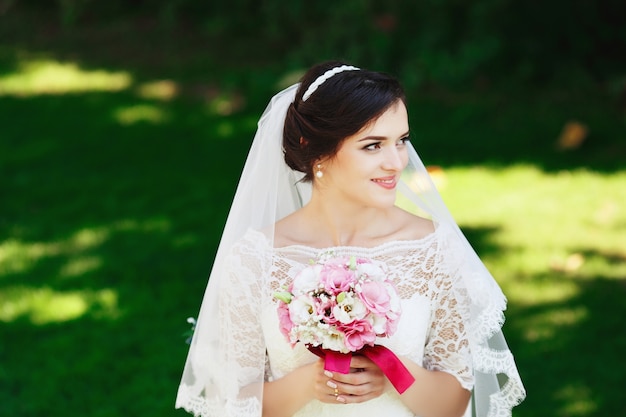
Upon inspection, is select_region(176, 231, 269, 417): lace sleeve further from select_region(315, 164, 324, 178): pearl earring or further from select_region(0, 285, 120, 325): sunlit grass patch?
select_region(0, 285, 120, 325): sunlit grass patch

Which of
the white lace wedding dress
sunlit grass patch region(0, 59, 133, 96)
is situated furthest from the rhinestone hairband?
sunlit grass patch region(0, 59, 133, 96)

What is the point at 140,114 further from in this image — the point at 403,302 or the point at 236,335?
the point at 403,302

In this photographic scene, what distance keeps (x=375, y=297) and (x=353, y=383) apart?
0.35 meters

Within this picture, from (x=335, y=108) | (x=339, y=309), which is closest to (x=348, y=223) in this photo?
(x=335, y=108)

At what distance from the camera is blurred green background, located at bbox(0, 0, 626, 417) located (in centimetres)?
553

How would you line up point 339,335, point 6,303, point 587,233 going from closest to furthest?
point 339,335
point 6,303
point 587,233

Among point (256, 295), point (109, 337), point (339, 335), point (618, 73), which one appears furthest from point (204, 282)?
point (618, 73)

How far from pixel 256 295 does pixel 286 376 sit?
29 cm

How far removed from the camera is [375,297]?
2.77 m

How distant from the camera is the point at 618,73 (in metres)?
9.88

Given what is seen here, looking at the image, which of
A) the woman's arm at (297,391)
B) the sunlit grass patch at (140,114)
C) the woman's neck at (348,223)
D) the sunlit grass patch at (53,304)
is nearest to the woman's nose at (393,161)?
the woman's neck at (348,223)

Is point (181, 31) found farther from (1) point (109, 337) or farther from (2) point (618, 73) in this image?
(1) point (109, 337)

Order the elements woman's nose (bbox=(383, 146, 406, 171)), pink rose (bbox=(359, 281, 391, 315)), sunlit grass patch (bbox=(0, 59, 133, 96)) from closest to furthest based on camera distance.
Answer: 1. pink rose (bbox=(359, 281, 391, 315))
2. woman's nose (bbox=(383, 146, 406, 171))
3. sunlit grass patch (bbox=(0, 59, 133, 96))

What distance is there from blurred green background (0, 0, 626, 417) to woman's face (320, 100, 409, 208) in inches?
89.5
